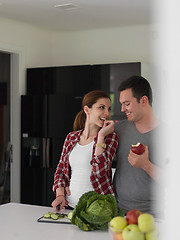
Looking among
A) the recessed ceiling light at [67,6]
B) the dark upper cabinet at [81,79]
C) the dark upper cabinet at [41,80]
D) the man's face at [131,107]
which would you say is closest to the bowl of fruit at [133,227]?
the man's face at [131,107]

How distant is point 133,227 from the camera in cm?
100

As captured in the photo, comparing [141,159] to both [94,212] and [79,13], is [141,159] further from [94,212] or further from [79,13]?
[79,13]

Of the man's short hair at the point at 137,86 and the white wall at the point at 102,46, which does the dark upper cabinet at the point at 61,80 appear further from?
the man's short hair at the point at 137,86

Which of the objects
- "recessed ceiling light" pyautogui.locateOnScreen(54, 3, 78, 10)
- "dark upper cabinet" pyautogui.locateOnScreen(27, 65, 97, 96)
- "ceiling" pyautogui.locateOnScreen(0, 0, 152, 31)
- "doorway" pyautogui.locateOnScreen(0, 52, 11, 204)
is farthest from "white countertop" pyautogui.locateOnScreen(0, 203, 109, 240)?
"doorway" pyautogui.locateOnScreen(0, 52, 11, 204)

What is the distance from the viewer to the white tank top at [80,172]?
5.98 ft

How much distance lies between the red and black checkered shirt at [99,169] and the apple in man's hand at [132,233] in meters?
0.74

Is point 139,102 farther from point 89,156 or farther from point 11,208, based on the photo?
point 11,208

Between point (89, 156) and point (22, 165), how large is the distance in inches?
Answer: 110

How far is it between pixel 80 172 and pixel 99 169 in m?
0.13

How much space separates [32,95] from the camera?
14.6 feet

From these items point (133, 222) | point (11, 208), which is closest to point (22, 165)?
point (11, 208)

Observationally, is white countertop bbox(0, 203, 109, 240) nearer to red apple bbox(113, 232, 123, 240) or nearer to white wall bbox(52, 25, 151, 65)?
red apple bbox(113, 232, 123, 240)

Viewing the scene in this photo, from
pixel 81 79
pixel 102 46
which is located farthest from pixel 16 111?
pixel 102 46

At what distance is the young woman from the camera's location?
1782 millimetres
